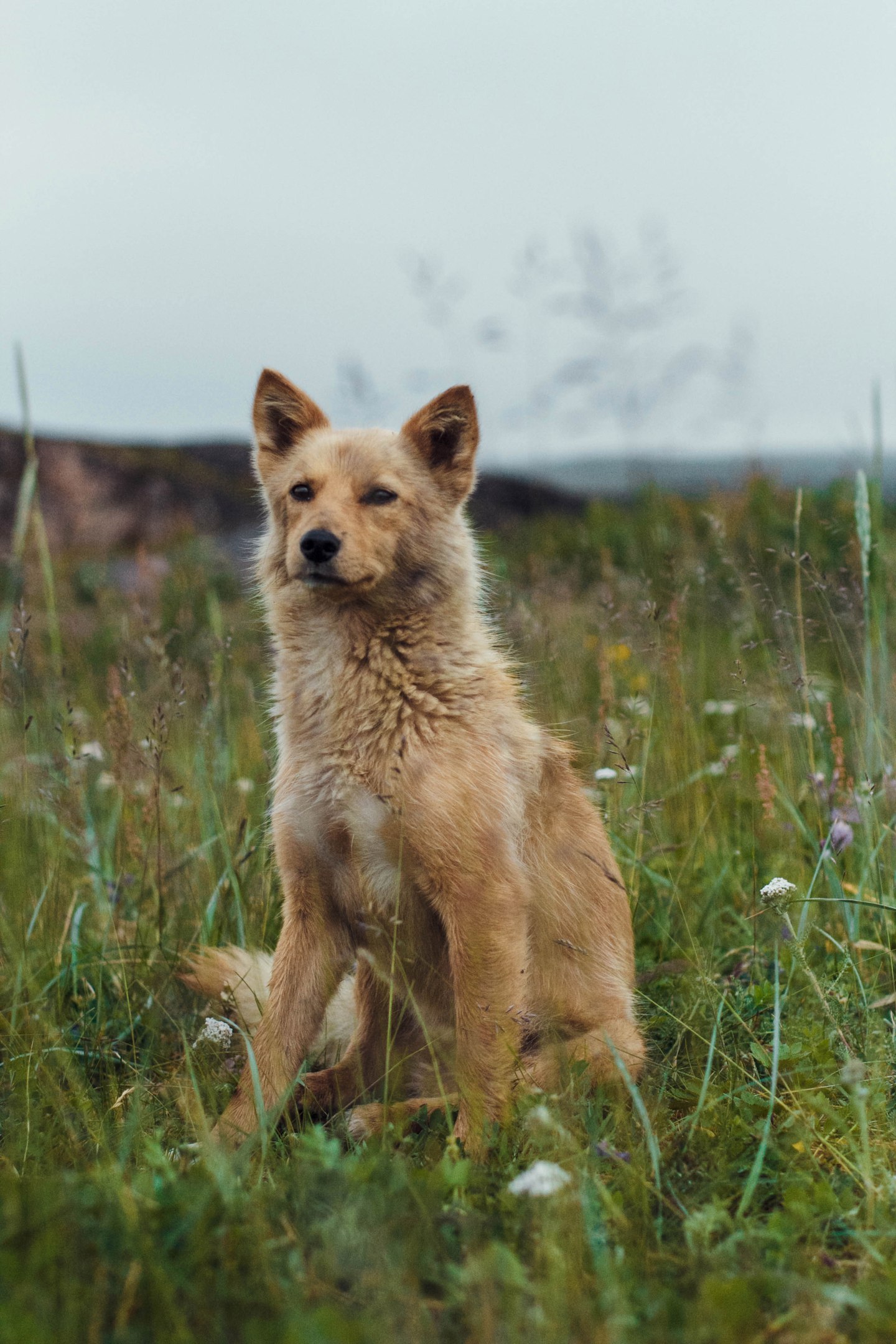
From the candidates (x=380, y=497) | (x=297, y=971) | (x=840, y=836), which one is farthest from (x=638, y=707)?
(x=297, y=971)

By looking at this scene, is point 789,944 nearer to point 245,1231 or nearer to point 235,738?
point 245,1231

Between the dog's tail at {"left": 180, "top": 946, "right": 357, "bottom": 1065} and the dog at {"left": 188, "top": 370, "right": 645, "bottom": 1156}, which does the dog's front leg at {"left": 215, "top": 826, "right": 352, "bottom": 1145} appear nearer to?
the dog at {"left": 188, "top": 370, "right": 645, "bottom": 1156}

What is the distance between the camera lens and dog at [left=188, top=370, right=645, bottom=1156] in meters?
2.38

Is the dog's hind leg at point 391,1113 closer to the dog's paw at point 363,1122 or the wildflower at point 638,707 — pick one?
the dog's paw at point 363,1122

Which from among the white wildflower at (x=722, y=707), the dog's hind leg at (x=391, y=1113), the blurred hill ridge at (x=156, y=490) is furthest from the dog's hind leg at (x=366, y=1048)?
the blurred hill ridge at (x=156, y=490)

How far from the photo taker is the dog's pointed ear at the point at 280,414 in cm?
298

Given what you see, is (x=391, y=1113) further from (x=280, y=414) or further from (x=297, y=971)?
(x=280, y=414)

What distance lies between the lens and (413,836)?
2375mm

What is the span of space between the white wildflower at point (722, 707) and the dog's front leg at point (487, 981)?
1567 mm

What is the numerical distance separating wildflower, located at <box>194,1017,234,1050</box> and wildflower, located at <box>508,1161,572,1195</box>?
45.4 inches

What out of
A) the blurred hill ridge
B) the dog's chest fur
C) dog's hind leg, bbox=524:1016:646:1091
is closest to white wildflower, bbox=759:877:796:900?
dog's hind leg, bbox=524:1016:646:1091

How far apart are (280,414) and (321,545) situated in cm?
72

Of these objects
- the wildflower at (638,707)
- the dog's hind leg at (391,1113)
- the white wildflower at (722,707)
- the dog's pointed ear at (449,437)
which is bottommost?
the dog's hind leg at (391,1113)

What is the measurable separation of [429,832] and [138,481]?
1318 cm
